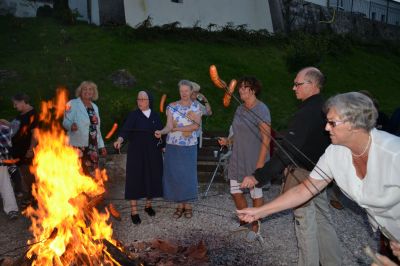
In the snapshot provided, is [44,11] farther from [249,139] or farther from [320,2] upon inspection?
[320,2]

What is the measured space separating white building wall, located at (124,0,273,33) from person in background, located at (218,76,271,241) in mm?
14547

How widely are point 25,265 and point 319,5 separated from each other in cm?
2777

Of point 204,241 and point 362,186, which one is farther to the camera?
point 204,241

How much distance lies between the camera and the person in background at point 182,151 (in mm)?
6543

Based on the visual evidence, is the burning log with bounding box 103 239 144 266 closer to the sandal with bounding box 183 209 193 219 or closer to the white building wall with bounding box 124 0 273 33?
the sandal with bounding box 183 209 193 219

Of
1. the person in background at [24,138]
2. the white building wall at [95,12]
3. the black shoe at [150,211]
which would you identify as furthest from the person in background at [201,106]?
the white building wall at [95,12]

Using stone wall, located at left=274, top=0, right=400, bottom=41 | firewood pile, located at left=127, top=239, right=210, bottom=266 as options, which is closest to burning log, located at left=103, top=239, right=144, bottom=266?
firewood pile, located at left=127, top=239, right=210, bottom=266

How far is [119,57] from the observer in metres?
15.8

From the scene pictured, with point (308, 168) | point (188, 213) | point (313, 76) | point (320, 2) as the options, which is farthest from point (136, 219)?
point (320, 2)

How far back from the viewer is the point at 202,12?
71.6ft

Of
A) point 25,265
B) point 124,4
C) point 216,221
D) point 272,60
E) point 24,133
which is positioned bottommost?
point 216,221

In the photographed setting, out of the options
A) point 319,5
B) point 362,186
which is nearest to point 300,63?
point 319,5

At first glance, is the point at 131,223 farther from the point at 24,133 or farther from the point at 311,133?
the point at 311,133

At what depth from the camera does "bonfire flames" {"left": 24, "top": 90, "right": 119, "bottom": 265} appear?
13.5 feet
